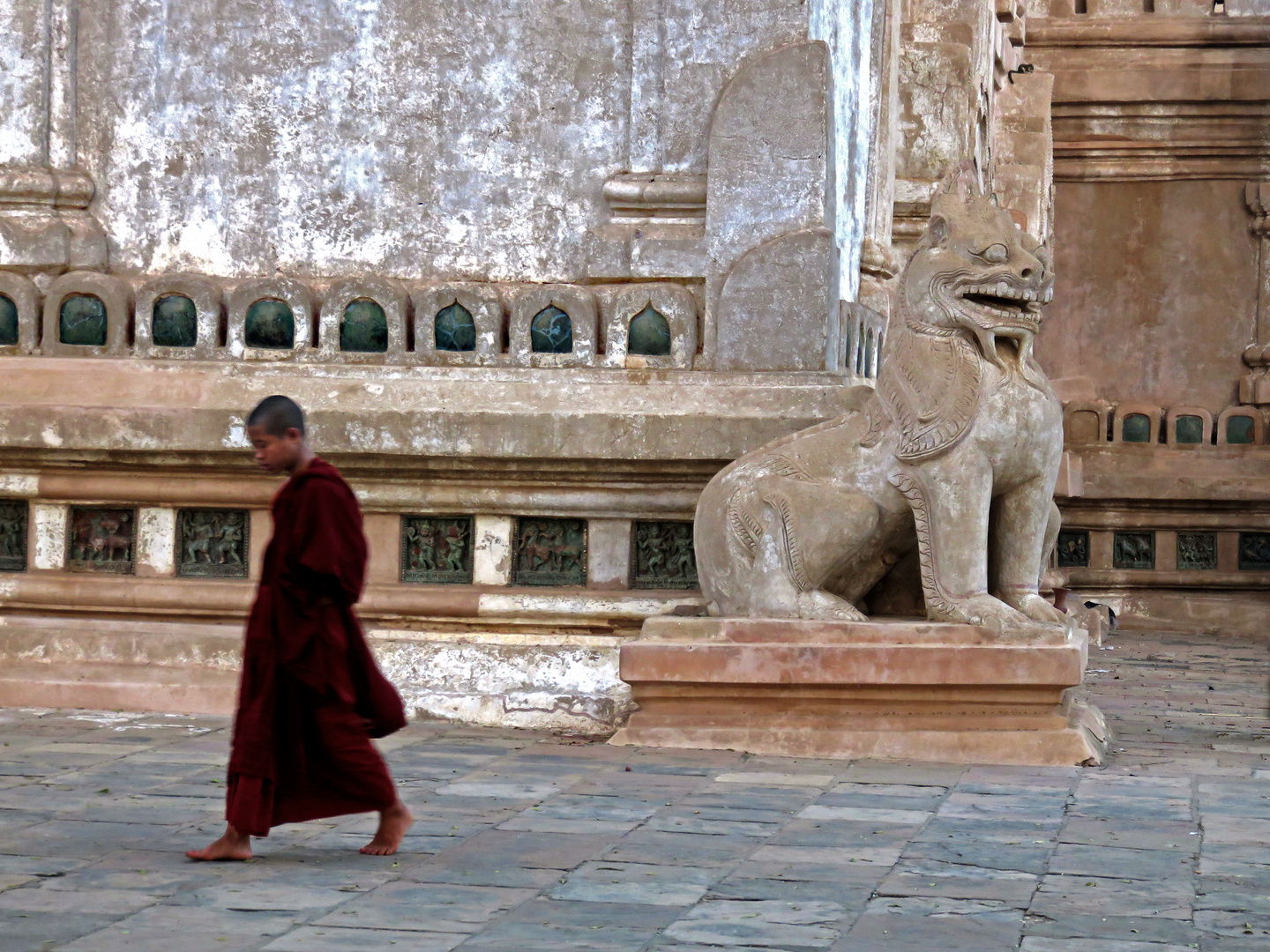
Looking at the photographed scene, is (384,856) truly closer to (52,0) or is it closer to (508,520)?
(508,520)

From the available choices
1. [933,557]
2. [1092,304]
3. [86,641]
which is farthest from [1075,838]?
[1092,304]

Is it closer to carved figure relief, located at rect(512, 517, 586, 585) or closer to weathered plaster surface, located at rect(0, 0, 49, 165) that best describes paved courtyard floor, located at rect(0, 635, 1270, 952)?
carved figure relief, located at rect(512, 517, 586, 585)

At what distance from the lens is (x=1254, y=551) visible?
476 inches

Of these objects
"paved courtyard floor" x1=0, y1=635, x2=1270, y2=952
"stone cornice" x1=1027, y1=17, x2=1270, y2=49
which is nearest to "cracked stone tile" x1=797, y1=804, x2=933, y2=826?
"paved courtyard floor" x1=0, y1=635, x2=1270, y2=952

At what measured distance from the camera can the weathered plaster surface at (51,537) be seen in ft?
23.4

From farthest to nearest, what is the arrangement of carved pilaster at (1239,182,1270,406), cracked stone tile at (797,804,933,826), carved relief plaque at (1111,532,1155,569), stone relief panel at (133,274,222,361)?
carved pilaster at (1239,182,1270,406) < carved relief plaque at (1111,532,1155,569) < stone relief panel at (133,274,222,361) < cracked stone tile at (797,804,933,826)

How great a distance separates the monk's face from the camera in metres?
4.53

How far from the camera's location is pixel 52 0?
24.1 ft

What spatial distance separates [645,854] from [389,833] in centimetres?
60

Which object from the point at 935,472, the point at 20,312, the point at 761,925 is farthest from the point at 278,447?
the point at 20,312

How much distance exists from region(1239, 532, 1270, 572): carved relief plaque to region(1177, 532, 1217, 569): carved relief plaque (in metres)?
0.17

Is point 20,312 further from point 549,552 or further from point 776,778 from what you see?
point 776,778

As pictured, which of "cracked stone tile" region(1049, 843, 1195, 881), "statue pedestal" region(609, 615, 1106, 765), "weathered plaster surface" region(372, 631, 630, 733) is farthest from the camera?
"weathered plaster surface" region(372, 631, 630, 733)

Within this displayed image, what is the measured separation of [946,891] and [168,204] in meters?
4.51
